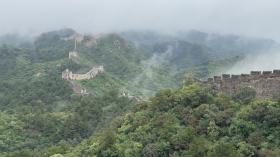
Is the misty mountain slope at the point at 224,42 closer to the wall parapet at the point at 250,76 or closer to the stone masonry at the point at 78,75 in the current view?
the stone masonry at the point at 78,75

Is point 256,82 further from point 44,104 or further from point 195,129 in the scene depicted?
point 44,104

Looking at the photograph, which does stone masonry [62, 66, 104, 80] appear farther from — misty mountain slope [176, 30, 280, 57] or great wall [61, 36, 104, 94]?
misty mountain slope [176, 30, 280, 57]

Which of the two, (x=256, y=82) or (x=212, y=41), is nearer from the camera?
(x=256, y=82)

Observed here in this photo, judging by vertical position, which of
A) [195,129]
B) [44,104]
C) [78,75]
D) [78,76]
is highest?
[78,75]

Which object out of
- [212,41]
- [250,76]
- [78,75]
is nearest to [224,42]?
[212,41]

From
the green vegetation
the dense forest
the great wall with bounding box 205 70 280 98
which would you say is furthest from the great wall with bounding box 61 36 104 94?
the great wall with bounding box 205 70 280 98

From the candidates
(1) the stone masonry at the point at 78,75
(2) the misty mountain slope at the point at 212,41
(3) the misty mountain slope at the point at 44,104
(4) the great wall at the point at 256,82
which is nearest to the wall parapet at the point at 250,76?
(4) the great wall at the point at 256,82

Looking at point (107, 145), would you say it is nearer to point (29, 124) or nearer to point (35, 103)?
point (29, 124)

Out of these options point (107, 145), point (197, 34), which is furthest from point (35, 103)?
point (197, 34)
